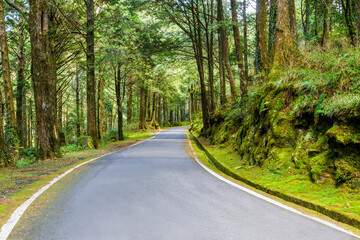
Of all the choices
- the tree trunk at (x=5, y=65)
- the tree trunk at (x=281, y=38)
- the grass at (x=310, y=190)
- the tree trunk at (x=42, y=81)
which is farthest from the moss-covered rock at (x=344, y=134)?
the tree trunk at (x=5, y=65)

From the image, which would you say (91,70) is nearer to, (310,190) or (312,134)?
(312,134)

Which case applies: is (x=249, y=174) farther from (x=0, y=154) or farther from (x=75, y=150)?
(x=75, y=150)

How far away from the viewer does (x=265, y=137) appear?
27.7 feet

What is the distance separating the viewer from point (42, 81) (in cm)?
1282

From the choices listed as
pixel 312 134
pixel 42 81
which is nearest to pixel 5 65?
pixel 42 81

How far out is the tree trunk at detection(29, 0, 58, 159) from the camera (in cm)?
1259

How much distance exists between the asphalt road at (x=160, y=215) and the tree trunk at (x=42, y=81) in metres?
6.97

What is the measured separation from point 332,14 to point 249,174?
13327mm

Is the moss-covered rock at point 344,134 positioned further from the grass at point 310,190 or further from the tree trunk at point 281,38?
the tree trunk at point 281,38

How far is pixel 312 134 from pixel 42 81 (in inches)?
454

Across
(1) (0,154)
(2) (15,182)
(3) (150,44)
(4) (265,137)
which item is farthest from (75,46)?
(4) (265,137)

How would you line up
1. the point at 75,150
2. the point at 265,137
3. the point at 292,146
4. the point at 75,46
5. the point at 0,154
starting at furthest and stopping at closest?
the point at 75,46
the point at 75,150
the point at 0,154
the point at 265,137
the point at 292,146

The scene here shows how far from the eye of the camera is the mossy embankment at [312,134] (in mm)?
5369

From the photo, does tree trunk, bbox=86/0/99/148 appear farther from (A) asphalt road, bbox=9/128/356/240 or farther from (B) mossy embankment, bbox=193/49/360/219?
(A) asphalt road, bbox=9/128/356/240
